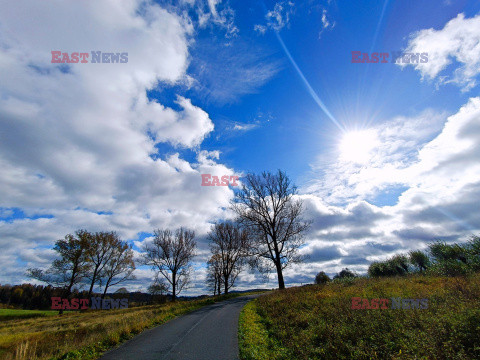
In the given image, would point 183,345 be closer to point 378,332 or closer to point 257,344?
point 257,344

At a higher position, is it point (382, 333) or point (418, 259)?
point (418, 259)

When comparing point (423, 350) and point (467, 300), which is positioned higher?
point (467, 300)

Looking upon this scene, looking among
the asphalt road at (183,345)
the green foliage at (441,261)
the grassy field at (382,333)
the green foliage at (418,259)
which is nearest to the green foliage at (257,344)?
the grassy field at (382,333)

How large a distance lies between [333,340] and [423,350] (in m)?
2.76

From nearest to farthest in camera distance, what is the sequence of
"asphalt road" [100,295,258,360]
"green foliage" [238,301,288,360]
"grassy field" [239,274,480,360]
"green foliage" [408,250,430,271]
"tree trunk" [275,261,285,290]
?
"grassy field" [239,274,480,360] → "green foliage" [238,301,288,360] → "asphalt road" [100,295,258,360] → "green foliage" [408,250,430,271] → "tree trunk" [275,261,285,290]

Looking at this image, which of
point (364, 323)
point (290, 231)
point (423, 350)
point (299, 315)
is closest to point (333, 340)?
point (364, 323)

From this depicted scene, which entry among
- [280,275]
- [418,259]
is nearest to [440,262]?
[418,259]

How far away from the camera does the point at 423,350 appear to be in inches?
205

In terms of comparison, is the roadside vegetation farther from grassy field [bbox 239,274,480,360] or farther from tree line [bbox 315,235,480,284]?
tree line [bbox 315,235,480,284]

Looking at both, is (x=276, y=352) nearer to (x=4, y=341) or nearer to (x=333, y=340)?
(x=333, y=340)

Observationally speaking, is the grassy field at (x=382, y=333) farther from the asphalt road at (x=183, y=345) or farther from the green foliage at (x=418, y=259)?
the green foliage at (x=418, y=259)

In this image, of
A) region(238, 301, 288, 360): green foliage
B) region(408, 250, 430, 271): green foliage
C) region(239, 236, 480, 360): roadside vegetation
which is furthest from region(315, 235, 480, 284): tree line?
region(238, 301, 288, 360): green foliage

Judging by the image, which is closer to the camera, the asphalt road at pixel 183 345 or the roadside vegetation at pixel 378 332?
the roadside vegetation at pixel 378 332

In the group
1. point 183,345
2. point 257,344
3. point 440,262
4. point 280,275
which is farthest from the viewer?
point 280,275
